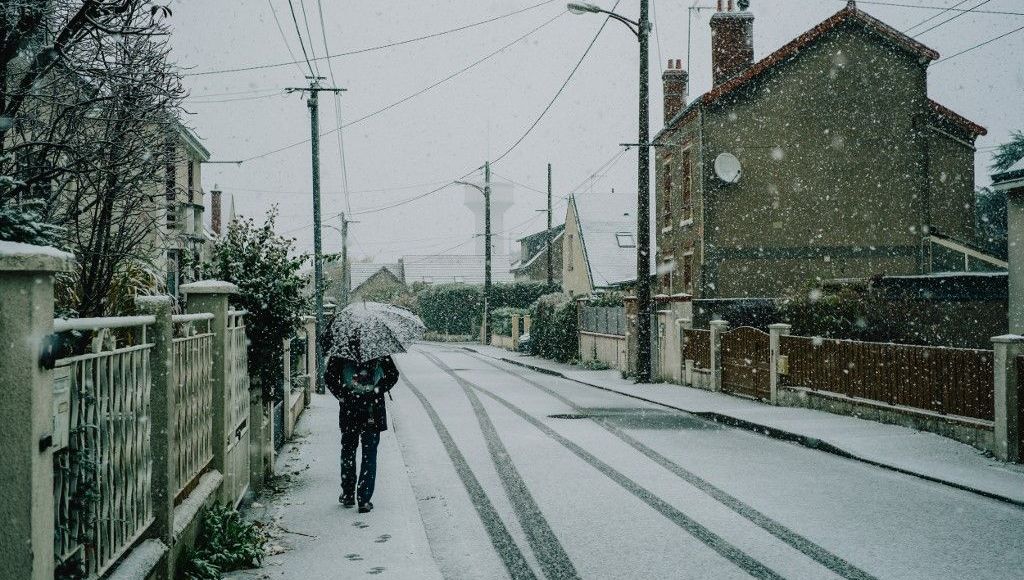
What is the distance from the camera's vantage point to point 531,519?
7.29m

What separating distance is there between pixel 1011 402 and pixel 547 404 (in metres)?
8.91

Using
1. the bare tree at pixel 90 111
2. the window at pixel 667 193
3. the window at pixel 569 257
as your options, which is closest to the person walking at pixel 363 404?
the bare tree at pixel 90 111

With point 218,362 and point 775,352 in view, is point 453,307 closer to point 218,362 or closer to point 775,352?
point 775,352

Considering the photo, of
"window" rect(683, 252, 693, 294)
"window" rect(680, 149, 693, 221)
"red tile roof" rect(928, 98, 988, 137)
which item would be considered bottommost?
"window" rect(683, 252, 693, 294)

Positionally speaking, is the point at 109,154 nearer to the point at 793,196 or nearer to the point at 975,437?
the point at 975,437

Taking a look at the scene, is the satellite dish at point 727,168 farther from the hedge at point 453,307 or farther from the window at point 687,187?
the hedge at point 453,307

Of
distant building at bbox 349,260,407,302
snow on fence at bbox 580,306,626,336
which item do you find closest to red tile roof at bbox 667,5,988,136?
snow on fence at bbox 580,306,626,336

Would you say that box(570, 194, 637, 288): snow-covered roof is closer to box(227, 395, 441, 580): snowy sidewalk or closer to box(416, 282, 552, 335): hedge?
box(416, 282, 552, 335): hedge

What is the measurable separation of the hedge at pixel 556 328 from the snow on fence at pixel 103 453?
89.1 ft

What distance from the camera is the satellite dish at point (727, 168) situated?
26.0 m

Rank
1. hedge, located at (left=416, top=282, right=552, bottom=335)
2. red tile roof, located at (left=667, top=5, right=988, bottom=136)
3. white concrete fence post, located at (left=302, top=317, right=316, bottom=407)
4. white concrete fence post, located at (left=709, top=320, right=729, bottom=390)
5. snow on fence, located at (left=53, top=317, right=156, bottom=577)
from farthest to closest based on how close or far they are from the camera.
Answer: hedge, located at (left=416, top=282, right=552, bottom=335)
red tile roof, located at (left=667, top=5, right=988, bottom=136)
white concrete fence post, located at (left=709, top=320, right=729, bottom=390)
white concrete fence post, located at (left=302, top=317, right=316, bottom=407)
snow on fence, located at (left=53, top=317, right=156, bottom=577)

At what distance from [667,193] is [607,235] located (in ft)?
46.5

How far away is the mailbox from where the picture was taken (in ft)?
10.3

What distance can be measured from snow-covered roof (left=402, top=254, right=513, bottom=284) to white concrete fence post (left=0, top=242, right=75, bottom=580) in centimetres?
7722
